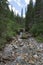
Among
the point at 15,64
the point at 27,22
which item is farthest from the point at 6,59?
the point at 27,22

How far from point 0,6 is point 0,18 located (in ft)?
4.41

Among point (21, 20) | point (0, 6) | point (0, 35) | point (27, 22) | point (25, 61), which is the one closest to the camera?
point (25, 61)

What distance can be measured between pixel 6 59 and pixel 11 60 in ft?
1.42

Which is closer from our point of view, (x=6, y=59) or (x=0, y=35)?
(x=6, y=59)

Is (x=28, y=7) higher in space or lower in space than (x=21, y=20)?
higher

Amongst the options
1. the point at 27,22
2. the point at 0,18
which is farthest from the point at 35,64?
the point at 27,22

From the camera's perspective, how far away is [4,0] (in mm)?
15891

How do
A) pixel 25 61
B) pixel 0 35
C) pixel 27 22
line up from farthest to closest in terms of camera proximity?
pixel 27 22
pixel 0 35
pixel 25 61

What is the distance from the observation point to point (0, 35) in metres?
18.3

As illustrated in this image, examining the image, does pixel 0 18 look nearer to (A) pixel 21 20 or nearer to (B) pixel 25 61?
(B) pixel 25 61

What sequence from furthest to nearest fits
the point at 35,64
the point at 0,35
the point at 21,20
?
the point at 21,20 → the point at 0,35 → the point at 35,64

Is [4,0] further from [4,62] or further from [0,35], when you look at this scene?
[4,62]

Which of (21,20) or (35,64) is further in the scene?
(21,20)

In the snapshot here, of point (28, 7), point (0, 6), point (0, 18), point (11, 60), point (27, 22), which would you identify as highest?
point (0, 6)
